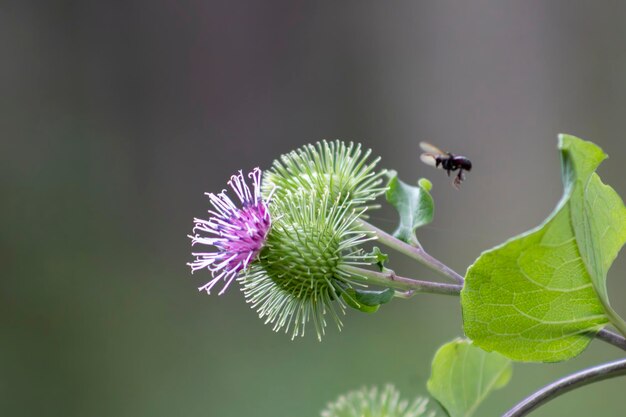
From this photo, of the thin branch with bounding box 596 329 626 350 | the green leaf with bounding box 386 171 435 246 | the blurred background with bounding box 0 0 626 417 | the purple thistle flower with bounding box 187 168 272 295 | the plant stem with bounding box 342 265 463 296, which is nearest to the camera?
the thin branch with bounding box 596 329 626 350

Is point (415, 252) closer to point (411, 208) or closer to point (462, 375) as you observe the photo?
point (411, 208)

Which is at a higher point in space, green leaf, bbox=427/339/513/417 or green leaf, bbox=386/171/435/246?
green leaf, bbox=386/171/435/246

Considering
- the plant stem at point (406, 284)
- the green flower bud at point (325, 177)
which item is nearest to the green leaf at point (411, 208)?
the green flower bud at point (325, 177)

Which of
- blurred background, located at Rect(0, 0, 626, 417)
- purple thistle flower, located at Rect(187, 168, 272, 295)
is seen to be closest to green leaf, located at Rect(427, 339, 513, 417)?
purple thistle flower, located at Rect(187, 168, 272, 295)

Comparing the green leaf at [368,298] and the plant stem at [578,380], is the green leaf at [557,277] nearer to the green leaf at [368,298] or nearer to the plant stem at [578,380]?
the plant stem at [578,380]

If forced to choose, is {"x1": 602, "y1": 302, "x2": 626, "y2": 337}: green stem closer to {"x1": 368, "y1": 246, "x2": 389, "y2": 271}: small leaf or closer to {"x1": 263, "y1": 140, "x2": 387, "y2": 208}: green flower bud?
{"x1": 368, "y1": 246, "x2": 389, "y2": 271}: small leaf

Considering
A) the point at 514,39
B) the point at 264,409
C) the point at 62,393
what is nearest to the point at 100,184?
the point at 62,393
